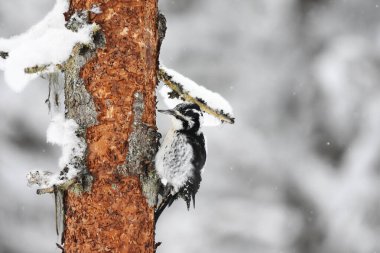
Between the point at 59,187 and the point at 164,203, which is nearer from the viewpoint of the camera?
the point at 59,187

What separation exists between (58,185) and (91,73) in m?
0.59

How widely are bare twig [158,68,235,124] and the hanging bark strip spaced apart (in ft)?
0.65

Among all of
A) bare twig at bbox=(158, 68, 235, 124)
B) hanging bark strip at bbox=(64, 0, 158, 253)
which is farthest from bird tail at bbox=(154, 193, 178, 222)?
bare twig at bbox=(158, 68, 235, 124)

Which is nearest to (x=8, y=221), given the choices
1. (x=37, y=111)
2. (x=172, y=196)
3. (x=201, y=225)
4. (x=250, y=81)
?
(x=37, y=111)

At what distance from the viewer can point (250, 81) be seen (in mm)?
15242

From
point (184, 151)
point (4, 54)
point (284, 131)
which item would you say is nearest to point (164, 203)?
point (184, 151)

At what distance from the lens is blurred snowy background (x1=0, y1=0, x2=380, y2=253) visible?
14328 millimetres

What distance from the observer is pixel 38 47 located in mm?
3457

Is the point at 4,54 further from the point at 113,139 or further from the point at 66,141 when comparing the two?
the point at 113,139

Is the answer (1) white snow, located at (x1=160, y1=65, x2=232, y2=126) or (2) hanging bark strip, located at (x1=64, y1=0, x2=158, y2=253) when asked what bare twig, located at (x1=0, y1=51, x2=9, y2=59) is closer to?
(2) hanging bark strip, located at (x1=64, y1=0, x2=158, y2=253)

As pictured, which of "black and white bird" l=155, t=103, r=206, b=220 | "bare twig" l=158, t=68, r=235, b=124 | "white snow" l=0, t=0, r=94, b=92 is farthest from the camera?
"black and white bird" l=155, t=103, r=206, b=220

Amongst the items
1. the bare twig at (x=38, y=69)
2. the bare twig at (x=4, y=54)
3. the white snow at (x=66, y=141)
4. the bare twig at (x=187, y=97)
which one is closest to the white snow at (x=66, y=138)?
the white snow at (x=66, y=141)

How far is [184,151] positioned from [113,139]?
2.79 ft

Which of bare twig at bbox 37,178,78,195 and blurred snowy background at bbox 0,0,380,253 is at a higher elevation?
blurred snowy background at bbox 0,0,380,253
